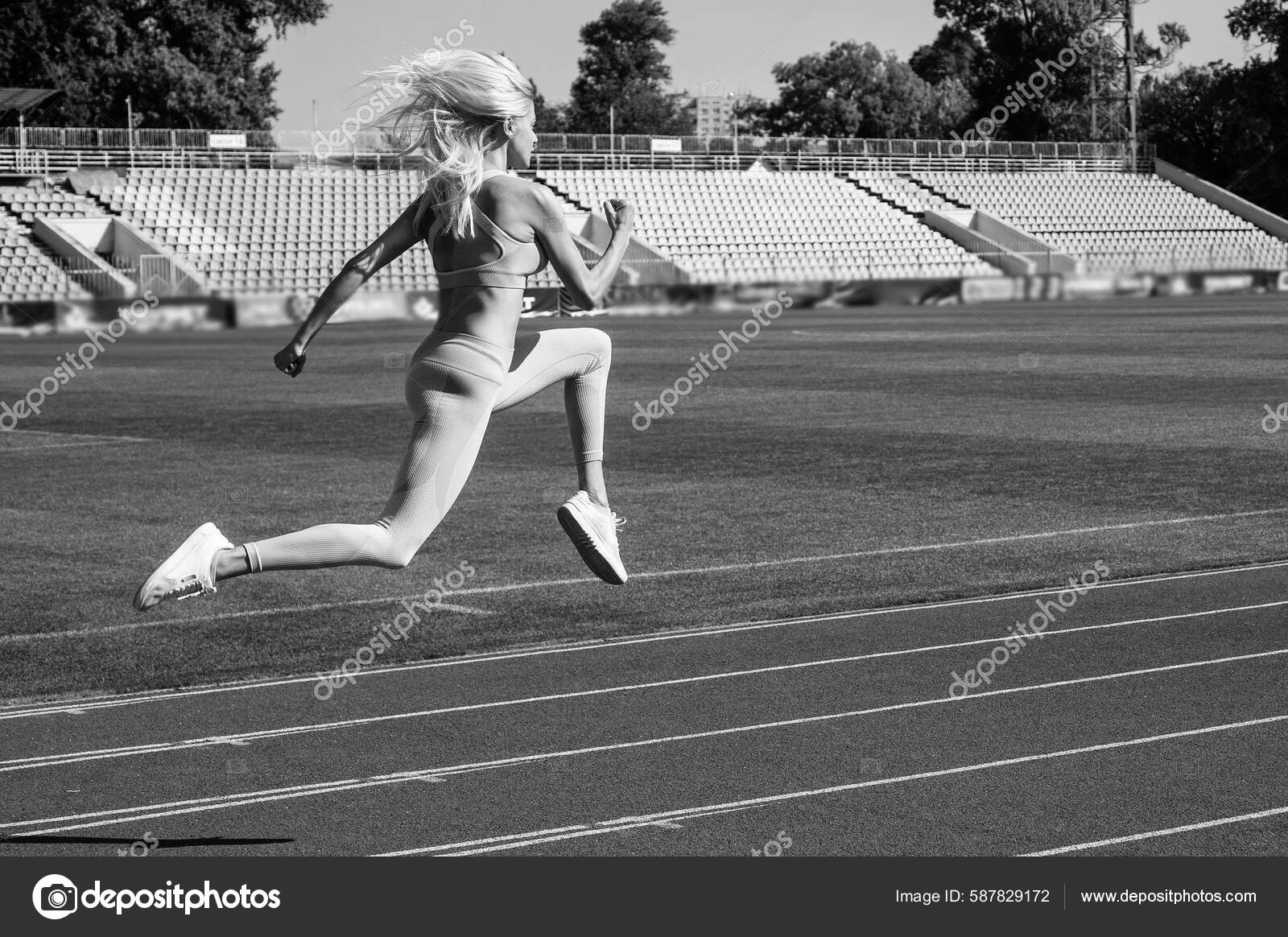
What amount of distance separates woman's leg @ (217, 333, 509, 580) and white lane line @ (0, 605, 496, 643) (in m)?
4.84

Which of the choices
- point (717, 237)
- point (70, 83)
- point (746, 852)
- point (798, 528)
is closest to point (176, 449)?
point (798, 528)

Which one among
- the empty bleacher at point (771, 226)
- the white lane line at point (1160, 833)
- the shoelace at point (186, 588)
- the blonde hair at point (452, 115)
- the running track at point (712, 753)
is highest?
the empty bleacher at point (771, 226)

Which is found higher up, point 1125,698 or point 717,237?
point 717,237

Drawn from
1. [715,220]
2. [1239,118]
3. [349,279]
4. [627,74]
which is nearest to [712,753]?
[349,279]

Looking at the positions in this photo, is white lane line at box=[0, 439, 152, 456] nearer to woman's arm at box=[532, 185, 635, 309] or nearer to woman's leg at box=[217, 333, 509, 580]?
woman's leg at box=[217, 333, 509, 580]

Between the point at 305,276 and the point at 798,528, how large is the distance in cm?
3386

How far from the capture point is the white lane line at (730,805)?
527cm

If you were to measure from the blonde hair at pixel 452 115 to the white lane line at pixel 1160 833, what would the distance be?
2473 millimetres

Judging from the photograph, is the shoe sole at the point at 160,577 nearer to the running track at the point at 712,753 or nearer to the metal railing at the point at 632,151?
the running track at the point at 712,753

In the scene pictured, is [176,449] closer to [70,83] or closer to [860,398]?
[860,398]

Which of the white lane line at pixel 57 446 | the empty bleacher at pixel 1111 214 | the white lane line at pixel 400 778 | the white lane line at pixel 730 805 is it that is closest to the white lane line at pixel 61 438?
the white lane line at pixel 57 446

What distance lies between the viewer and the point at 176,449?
17984 millimetres
